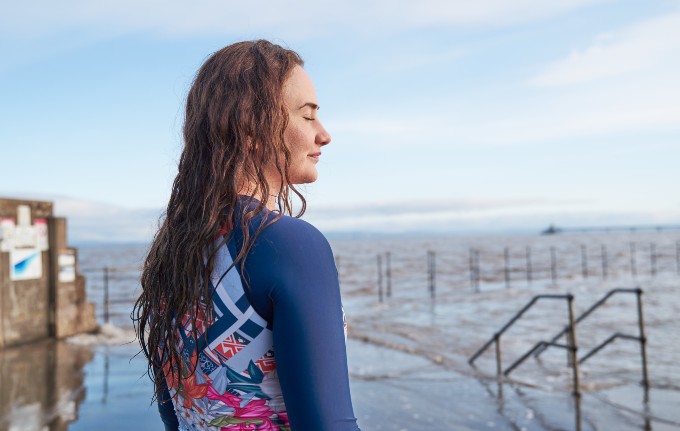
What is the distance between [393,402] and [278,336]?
20.9 ft

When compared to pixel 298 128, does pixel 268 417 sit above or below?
below

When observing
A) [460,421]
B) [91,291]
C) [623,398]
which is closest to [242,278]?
[460,421]

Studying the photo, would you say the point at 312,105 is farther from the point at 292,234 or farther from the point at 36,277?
the point at 36,277

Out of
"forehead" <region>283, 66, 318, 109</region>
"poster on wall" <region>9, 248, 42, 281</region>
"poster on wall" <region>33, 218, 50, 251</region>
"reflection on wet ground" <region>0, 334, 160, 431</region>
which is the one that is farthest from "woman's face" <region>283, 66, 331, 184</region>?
"poster on wall" <region>33, 218, 50, 251</region>

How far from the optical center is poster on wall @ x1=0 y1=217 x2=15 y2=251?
872 centimetres

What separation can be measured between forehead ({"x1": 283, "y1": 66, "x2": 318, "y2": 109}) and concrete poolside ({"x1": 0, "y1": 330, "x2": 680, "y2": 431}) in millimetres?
4985

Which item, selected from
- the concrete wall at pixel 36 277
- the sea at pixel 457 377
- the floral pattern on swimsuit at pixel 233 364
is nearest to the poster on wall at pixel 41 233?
the concrete wall at pixel 36 277

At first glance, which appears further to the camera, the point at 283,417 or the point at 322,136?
the point at 322,136

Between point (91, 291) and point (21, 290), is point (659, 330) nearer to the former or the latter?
point (21, 290)

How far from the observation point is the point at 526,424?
20.1ft

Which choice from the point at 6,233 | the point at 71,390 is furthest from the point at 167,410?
the point at 6,233

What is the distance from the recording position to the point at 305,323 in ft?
2.69

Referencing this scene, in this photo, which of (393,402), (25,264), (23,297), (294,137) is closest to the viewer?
(294,137)

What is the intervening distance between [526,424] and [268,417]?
590 cm
